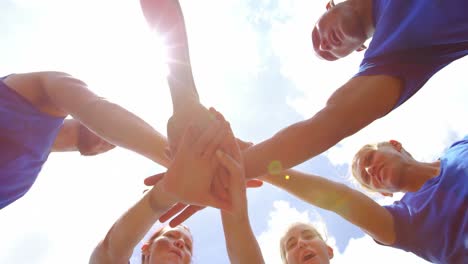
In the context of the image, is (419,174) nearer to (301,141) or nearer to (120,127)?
(301,141)

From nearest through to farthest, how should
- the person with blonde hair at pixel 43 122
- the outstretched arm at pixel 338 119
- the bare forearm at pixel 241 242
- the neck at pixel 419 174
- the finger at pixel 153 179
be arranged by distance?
the outstretched arm at pixel 338 119, the bare forearm at pixel 241 242, the person with blonde hair at pixel 43 122, the finger at pixel 153 179, the neck at pixel 419 174

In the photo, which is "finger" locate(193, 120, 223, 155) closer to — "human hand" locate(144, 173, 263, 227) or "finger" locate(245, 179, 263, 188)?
"human hand" locate(144, 173, 263, 227)

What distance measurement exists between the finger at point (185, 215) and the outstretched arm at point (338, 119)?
866 mm

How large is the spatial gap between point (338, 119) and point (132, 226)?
1627 mm

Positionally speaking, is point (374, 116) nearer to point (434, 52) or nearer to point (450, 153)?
point (434, 52)

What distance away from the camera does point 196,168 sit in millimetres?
2578

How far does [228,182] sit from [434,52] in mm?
1526

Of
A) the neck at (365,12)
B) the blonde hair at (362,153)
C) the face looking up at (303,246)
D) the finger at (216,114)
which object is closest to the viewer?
the finger at (216,114)

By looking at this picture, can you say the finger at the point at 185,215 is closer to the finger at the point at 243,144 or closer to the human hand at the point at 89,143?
the finger at the point at 243,144

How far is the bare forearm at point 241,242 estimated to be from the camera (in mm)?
2396

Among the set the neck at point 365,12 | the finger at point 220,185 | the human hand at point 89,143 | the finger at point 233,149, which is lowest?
the finger at point 220,185

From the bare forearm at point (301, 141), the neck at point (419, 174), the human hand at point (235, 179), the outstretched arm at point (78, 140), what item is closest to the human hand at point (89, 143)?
the outstretched arm at point (78, 140)

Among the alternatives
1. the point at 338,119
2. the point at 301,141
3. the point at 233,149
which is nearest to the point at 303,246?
the point at 233,149

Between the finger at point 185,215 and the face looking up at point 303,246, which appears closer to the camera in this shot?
the finger at point 185,215
